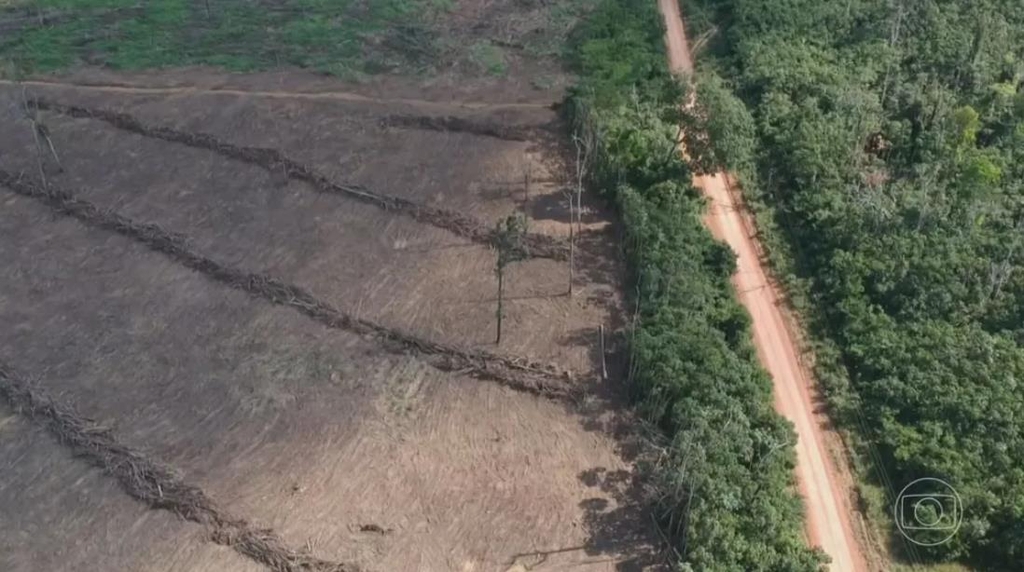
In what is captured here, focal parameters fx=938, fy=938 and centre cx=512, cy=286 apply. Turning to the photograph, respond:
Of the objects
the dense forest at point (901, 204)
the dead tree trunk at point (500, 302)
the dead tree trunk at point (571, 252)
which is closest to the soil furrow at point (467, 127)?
the dead tree trunk at point (571, 252)

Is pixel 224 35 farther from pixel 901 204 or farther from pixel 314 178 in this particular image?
pixel 901 204

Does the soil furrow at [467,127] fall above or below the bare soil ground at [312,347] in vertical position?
above

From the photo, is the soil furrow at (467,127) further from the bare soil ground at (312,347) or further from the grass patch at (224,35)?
the grass patch at (224,35)

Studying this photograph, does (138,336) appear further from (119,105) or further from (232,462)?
(119,105)

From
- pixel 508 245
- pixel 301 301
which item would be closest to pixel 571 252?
pixel 508 245

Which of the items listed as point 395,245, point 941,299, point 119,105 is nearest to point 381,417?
point 395,245

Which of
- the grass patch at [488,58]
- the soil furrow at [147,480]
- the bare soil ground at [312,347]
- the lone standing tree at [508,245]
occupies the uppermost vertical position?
the grass patch at [488,58]
